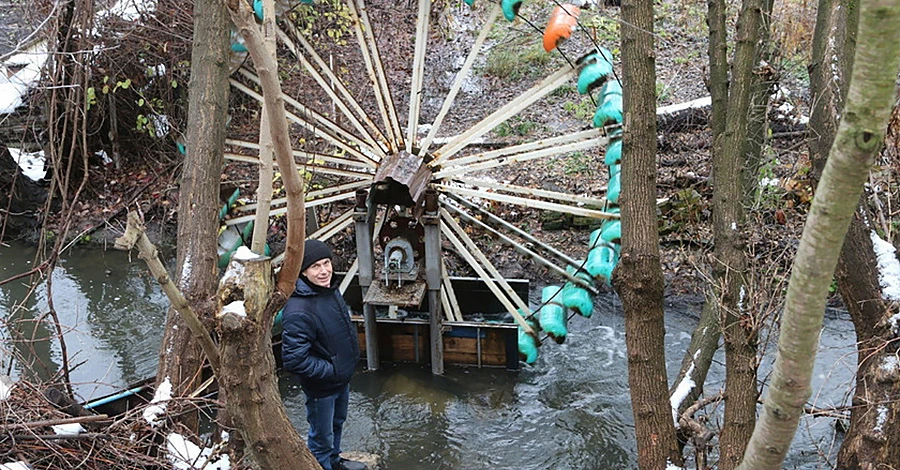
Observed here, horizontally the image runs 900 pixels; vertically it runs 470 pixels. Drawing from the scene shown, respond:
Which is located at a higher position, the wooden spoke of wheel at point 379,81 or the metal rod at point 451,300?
the wooden spoke of wheel at point 379,81

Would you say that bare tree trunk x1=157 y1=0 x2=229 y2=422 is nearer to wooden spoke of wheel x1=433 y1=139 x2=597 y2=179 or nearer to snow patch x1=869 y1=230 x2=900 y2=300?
wooden spoke of wheel x1=433 y1=139 x2=597 y2=179

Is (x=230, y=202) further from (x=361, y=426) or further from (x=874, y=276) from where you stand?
(x=874, y=276)

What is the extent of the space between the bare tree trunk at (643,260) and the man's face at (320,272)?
66.0 inches

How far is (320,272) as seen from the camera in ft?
14.1

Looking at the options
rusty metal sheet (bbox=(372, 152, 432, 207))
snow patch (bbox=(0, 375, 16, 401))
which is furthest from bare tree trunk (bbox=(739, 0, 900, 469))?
rusty metal sheet (bbox=(372, 152, 432, 207))

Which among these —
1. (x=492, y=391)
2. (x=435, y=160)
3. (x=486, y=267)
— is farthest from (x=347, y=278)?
(x=492, y=391)

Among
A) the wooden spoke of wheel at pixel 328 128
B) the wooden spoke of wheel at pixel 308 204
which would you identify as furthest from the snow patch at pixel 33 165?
the wooden spoke of wheel at pixel 328 128

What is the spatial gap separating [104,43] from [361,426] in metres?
6.46

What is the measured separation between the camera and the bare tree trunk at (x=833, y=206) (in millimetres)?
1507

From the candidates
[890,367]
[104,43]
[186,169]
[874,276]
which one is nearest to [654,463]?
[890,367]

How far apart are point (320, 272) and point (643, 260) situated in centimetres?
183

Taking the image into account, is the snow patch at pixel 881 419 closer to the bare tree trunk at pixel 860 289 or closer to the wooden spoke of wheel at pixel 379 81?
the bare tree trunk at pixel 860 289

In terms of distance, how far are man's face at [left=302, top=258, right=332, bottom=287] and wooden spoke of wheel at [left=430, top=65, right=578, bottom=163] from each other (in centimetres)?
266

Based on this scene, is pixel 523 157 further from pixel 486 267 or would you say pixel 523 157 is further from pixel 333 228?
pixel 333 228
